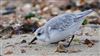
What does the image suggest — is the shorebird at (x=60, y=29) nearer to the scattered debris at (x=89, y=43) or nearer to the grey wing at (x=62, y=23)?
the grey wing at (x=62, y=23)

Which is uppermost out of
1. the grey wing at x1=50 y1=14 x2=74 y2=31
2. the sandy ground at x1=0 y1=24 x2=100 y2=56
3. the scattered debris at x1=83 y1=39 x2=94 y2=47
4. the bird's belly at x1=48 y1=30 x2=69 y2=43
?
the grey wing at x1=50 y1=14 x2=74 y2=31

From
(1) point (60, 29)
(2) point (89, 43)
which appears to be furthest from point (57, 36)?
(2) point (89, 43)

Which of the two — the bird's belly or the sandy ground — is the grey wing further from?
the sandy ground

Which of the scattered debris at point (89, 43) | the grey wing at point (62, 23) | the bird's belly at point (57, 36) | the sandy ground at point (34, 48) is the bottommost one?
the scattered debris at point (89, 43)

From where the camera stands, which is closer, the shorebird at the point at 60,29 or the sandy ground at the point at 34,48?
the sandy ground at the point at 34,48

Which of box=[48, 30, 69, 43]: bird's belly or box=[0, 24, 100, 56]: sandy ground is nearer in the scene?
box=[0, 24, 100, 56]: sandy ground

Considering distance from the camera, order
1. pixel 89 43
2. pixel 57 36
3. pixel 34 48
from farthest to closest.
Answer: pixel 89 43 < pixel 34 48 < pixel 57 36

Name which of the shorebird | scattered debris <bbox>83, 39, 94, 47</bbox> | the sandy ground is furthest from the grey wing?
scattered debris <bbox>83, 39, 94, 47</bbox>

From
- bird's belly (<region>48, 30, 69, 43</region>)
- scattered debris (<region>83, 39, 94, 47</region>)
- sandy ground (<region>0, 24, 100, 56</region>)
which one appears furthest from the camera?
scattered debris (<region>83, 39, 94, 47</region>)

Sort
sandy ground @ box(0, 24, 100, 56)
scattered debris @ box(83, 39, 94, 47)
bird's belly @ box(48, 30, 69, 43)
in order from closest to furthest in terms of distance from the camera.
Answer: sandy ground @ box(0, 24, 100, 56) → bird's belly @ box(48, 30, 69, 43) → scattered debris @ box(83, 39, 94, 47)

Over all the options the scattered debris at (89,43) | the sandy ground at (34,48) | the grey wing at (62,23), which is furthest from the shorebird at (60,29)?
the scattered debris at (89,43)

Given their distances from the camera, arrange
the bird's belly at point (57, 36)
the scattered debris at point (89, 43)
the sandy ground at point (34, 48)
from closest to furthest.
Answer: the sandy ground at point (34, 48), the bird's belly at point (57, 36), the scattered debris at point (89, 43)

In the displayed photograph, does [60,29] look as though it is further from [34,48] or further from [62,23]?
[34,48]

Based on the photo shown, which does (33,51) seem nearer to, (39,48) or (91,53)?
(39,48)
